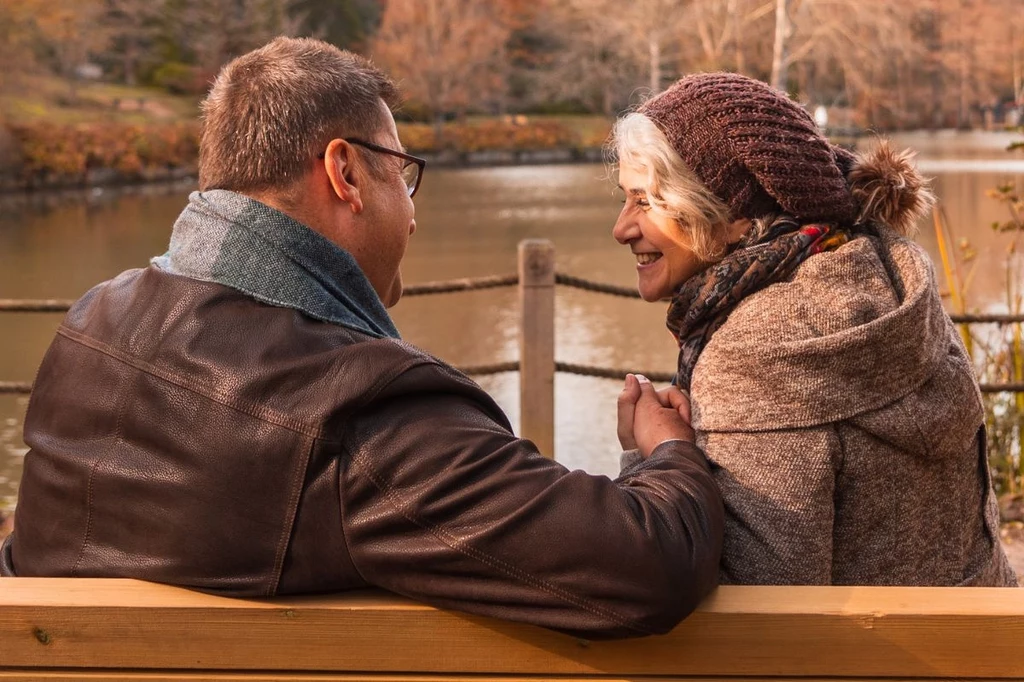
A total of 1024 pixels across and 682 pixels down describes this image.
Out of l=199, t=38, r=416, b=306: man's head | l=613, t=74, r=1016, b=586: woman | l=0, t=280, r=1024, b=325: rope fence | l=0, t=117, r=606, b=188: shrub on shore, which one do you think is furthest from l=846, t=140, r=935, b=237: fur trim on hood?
l=0, t=117, r=606, b=188: shrub on shore

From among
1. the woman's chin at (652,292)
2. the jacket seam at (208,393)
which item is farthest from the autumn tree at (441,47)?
the jacket seam at (208,393)

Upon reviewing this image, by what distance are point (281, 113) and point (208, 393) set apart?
1.28ft

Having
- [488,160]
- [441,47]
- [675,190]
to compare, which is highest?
[441,47]

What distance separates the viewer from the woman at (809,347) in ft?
4.65

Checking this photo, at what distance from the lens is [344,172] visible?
4.81 ft

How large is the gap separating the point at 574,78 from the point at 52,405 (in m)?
42.9

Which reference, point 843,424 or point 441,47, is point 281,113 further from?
point 441,47

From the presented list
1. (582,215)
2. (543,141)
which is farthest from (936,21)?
(543,141)

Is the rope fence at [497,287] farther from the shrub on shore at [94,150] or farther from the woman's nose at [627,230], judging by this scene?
the shrub on shore at [94,150]

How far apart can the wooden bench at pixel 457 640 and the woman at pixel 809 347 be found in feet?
0.68

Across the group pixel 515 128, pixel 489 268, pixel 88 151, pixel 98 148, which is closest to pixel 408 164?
pixel 489 268

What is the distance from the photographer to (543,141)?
3806 centimetres

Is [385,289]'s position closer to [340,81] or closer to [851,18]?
[340,81]

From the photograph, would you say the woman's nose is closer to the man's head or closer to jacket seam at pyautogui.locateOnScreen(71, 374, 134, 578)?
the man's head
